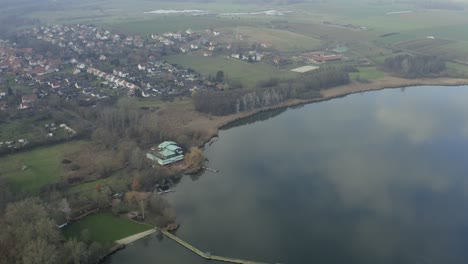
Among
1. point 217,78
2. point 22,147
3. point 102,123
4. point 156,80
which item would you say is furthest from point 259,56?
point 22,147

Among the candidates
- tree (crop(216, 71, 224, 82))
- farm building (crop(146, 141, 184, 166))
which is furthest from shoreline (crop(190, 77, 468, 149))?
tree (crop(216, 71, 224, 82))

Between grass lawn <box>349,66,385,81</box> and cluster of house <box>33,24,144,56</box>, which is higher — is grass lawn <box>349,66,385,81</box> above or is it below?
below

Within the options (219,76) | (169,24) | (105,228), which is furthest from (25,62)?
(105,228)

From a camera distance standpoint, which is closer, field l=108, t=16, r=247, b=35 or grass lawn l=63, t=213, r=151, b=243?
grass lawn l=63, t=213, r=151, b=243

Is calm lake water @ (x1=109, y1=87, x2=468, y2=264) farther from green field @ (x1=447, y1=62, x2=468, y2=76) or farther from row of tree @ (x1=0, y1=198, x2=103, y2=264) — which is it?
green field @ (x1=447, y1=62, x2=468, y2=76)

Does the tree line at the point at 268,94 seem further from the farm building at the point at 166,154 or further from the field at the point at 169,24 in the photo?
the field at the point at 169,24

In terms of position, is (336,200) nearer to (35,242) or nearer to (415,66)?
(35,242)

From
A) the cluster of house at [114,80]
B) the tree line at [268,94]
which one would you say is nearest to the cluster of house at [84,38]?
the cluster of house at [114,80]
